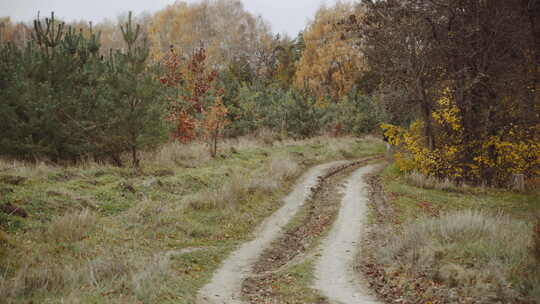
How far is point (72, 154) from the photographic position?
54.0 feet

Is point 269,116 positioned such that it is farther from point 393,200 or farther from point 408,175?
point 393,200

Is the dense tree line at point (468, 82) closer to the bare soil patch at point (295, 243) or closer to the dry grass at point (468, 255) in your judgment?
the bare soil patch at point (295, 243)

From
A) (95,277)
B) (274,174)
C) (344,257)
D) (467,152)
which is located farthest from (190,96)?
(95,277)

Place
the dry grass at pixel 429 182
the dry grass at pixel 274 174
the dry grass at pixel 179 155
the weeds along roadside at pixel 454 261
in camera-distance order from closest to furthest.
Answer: the weeds along roadside at pixel 454 261, the dry grass at pixel 274 174, the dry grass at pixel 429 182, the dry grass at pixel 179 155

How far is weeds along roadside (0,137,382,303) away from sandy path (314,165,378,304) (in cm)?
254

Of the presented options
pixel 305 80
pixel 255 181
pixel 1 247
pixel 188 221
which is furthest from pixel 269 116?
pixel 1 247

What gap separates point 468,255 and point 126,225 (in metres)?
8.13

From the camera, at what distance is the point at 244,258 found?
1005 cm

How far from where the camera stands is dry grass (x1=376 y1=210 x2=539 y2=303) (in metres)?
6.57

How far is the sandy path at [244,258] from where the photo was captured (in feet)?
24.8

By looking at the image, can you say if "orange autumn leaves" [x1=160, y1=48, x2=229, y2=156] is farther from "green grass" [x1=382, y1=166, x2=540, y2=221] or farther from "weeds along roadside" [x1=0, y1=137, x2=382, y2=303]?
"green grass" [x1=382, y1=166, x2=540, y2=221]

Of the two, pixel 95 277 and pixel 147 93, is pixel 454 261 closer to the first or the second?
pixel 95 277

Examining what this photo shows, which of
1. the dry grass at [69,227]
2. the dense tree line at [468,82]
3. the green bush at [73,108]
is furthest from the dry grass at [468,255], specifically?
the green bush at [73,108]

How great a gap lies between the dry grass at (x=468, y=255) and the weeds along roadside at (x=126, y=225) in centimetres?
443
